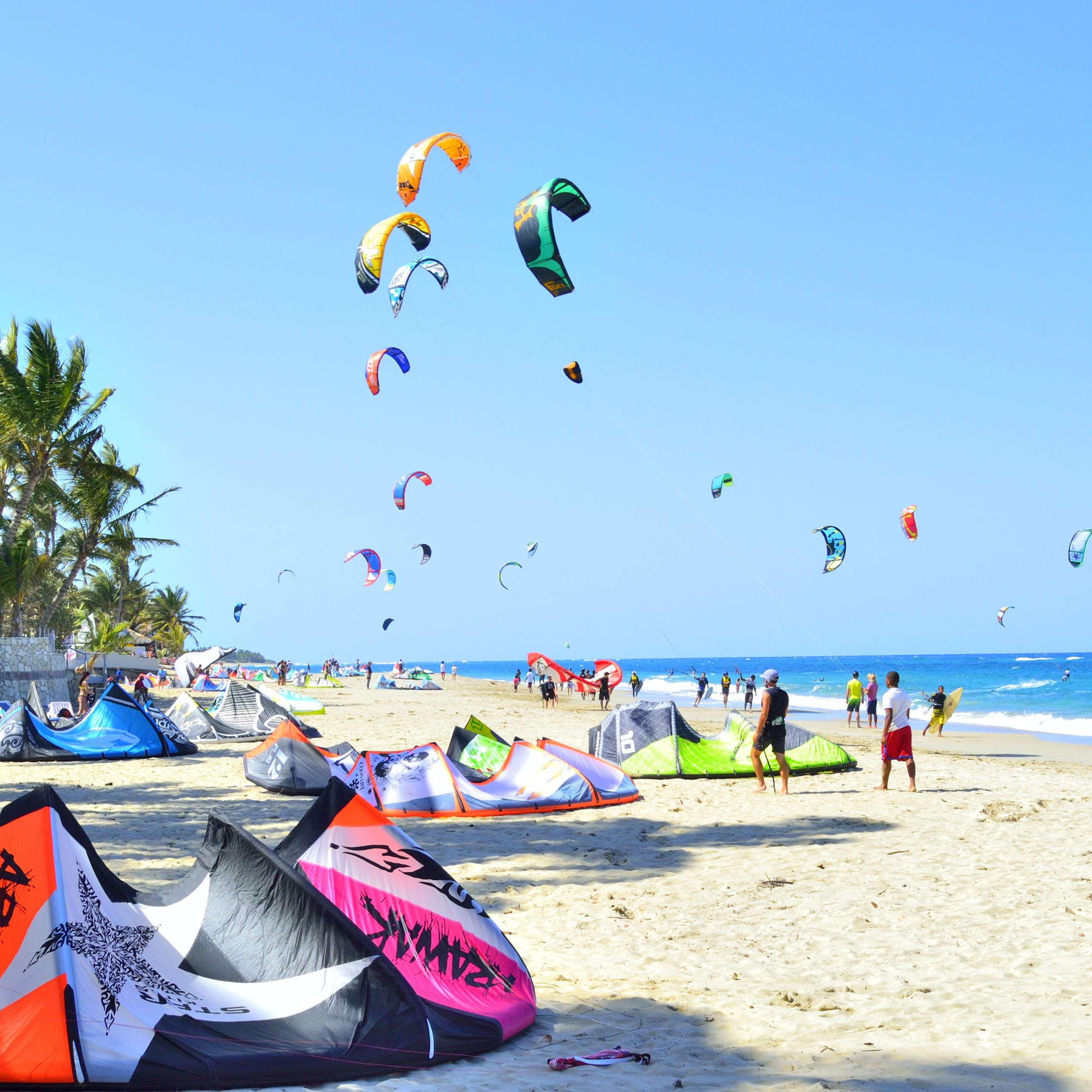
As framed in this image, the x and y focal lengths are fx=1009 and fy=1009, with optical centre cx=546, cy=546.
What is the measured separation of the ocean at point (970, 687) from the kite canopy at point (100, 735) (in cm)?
2088

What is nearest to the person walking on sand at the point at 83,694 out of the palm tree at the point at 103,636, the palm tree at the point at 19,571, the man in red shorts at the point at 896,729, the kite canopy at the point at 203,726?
the kite canopy at the point at 203,726

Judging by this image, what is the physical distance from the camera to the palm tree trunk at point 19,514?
77.4 feet

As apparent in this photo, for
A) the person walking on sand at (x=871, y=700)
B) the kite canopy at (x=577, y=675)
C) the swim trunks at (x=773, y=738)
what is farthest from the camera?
the kite canopy at (x=577, y=675)

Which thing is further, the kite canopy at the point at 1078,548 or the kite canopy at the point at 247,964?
the kite canopy at the point at 1078,548

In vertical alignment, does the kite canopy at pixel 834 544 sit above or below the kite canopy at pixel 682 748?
above

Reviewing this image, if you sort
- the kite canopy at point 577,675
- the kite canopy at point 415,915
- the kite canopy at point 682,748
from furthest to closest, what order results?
the kite canopy at point 577,675 < the kite canopy at point 682,748 < the kite canopy at point 415,915

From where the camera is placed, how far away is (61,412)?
23594 millimetres

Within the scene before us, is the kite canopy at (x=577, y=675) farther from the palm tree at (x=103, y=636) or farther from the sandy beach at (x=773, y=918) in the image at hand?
the sandy beach at (x=773, y=918)

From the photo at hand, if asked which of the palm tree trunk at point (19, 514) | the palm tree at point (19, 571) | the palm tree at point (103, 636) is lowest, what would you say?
the palm tree at point (103, 636)

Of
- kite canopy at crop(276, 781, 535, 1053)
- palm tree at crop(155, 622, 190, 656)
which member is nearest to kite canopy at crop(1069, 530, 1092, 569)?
kite canopy at crop(276, 781, 535, 1053)

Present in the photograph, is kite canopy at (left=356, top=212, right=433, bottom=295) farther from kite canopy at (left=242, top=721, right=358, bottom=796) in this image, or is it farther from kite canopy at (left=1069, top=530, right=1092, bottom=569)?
kite canopy at (left=1069, top=530, right=1092, bottom=569)

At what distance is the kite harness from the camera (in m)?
4.09

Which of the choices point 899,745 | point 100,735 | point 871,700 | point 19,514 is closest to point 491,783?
point 899,745

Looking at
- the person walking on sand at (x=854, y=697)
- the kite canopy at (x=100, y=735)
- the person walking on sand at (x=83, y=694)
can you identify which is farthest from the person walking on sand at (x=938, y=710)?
the person walking on sand at (x=83, y=694)
